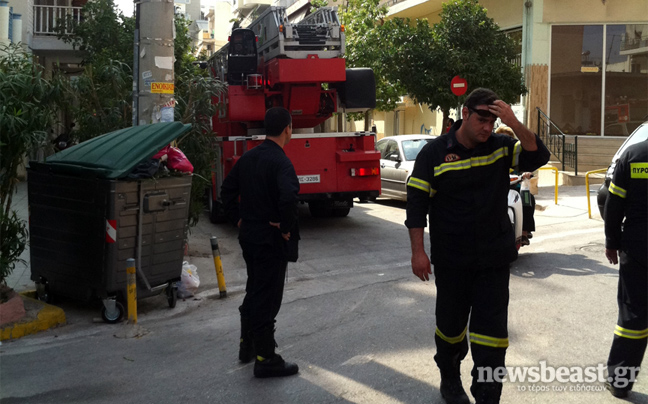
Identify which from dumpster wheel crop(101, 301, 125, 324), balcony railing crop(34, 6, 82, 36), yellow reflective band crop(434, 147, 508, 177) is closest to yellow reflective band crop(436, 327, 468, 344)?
yellow reflective band crop(434, 147, 508, 177)

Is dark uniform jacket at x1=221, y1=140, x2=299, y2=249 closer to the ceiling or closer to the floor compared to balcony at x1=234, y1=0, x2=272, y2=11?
closer to the floor

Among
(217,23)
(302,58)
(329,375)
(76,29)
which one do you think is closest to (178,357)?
(329,375)

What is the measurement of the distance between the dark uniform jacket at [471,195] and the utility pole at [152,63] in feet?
14.5

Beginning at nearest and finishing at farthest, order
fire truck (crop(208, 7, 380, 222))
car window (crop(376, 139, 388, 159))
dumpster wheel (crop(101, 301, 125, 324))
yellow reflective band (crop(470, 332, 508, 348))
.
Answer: yellow reflective band (crop(470, 332, 508, 348))
dumpster wheel (crop(101, 301, 125, 324))
fire truck (crop(208, 7, 380, 222))
car window (crop(376, 139, 388, 159))

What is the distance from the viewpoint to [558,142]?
1983cm

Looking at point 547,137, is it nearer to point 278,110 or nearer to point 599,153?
point 599,153

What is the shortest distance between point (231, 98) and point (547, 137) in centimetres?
1150

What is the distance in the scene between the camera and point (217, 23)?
228 feet

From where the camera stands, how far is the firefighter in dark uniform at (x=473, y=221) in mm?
3992

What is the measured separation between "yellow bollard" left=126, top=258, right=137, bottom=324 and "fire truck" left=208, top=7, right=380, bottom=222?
494 centimetres

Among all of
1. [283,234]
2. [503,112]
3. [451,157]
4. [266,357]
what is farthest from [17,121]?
[503,112]

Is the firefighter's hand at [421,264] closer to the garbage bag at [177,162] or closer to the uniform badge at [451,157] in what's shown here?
the uniform badge at [451,157]

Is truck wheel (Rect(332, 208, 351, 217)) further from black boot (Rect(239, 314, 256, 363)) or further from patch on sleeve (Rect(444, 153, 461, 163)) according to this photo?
patch on sleeve (Rect(444, 153, 461, 163))

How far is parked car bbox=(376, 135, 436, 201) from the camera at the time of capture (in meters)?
14.6
